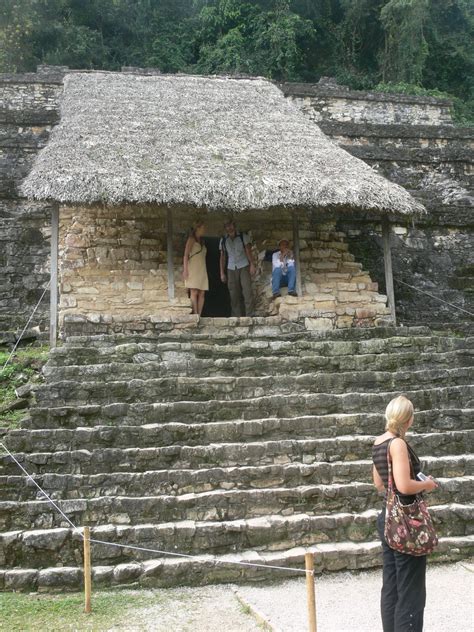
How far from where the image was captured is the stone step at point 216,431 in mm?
5703

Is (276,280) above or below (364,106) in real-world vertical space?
below

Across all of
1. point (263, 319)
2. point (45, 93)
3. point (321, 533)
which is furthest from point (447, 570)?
point (45, 93)

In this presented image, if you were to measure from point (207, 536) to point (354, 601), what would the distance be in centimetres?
117

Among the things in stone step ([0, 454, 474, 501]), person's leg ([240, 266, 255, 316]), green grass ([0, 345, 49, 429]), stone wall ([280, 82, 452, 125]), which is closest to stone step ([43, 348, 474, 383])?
green grass ([0, 345, 49, 429])

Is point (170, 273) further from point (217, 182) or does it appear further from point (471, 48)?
point (471, 48)

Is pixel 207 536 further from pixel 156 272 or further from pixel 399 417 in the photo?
pixel 156 272

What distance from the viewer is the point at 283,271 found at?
383 inches

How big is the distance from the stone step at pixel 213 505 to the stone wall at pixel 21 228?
16.6 feet

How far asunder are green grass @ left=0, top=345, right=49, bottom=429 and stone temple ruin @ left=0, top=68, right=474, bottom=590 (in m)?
0.40

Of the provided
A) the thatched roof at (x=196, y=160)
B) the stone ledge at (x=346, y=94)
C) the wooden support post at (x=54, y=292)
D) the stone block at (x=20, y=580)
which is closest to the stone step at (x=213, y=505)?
the stone block at (x=20, y=580)

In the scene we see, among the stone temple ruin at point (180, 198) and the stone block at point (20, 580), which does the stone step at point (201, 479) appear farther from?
the stone temple ruin at point (180, 198)

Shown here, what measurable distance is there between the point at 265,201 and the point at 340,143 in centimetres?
590

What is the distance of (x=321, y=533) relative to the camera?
209 inches

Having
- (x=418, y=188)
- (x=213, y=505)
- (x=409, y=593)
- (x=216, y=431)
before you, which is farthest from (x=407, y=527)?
(x=418, y=188)
